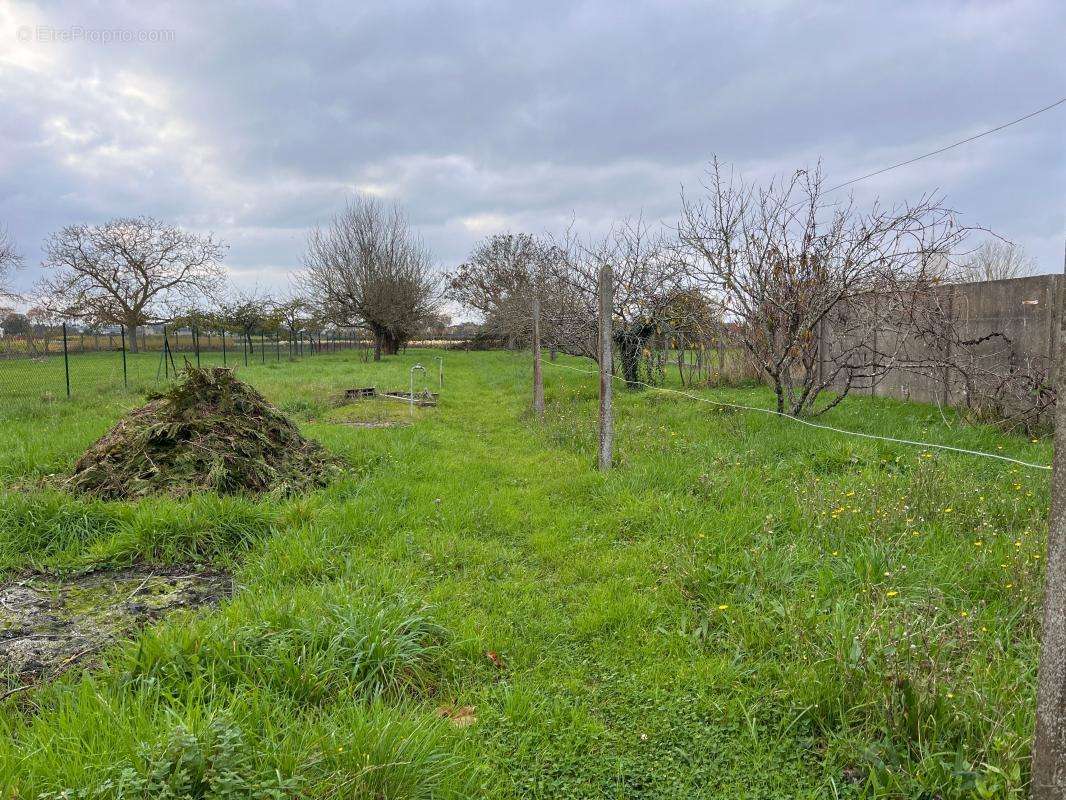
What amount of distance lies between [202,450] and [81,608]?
6.85 feet

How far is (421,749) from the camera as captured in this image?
2.06 meters

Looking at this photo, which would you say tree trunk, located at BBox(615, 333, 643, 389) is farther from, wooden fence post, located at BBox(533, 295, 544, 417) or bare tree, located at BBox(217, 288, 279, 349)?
bare tree, located at BBox(217, 288, 279, 349)

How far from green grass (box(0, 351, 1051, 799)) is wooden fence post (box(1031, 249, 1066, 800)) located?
5.2 inches

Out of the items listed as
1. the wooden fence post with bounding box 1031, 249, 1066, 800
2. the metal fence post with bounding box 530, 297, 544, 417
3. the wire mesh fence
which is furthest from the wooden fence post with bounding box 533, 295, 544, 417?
the wooden fence post with bounding box 1031, 249, 1066, 800

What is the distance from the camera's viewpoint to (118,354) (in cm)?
3167

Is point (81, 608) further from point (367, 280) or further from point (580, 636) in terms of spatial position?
point (367, 280)

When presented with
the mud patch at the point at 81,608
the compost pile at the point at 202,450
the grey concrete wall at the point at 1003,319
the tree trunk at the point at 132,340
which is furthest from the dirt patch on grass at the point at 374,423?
the tree trunk at the point at 132,340

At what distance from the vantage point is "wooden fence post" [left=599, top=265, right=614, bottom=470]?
600 cm

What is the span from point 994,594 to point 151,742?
399 centimetres

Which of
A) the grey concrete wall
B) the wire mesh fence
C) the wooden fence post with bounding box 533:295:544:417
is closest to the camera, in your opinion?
the grey concrete wall

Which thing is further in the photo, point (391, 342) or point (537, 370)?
point (391, 342)

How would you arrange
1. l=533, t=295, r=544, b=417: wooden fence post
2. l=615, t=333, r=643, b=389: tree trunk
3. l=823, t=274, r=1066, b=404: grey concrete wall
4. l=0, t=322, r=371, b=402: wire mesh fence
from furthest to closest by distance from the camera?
l=0, t=322, r=371, b=402: wire mesh fence, l=615, t=333, r=643, b=389: tree trunk, l=533, t=295, r=544, b=417: wooden fence post, l=823, t=274, r=1066, b=404: grey concrete wall

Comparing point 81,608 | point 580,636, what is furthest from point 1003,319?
point 81,608

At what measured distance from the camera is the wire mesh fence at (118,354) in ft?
45.8
